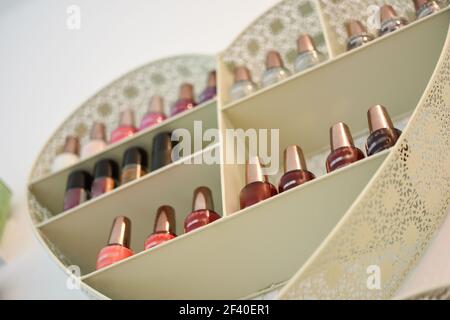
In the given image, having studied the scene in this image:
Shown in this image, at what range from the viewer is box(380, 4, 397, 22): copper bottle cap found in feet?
4.08

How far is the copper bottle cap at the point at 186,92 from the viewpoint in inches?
55.8

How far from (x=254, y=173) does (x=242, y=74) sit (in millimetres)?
328

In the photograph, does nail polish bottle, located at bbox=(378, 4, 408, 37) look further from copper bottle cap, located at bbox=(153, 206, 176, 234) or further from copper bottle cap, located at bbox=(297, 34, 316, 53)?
copper bottle cap, located at bbox=(153, 206, 176, 234)

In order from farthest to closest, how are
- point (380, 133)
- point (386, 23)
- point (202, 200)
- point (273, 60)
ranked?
1. point (273, 60)
2. point (386, 23)
3. point (202, 200)
4. point (380, 133)

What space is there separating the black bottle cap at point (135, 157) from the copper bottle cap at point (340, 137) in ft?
1.38

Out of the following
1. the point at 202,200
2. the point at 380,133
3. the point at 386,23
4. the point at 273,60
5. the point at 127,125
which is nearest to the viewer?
the point at 380,133

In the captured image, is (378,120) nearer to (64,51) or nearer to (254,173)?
(254,173)

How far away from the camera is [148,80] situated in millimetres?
1561

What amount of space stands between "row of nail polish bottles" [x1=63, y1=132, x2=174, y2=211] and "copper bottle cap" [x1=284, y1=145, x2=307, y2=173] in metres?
0.27

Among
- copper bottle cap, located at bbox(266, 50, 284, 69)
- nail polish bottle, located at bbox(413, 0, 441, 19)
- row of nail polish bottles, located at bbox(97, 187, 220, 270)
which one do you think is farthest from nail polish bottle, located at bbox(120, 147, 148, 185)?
nail polish bottle, located at bbox(413, 0, 441, 19)

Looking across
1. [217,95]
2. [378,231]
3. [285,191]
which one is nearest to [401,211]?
[378,231]

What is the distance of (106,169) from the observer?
1318mm

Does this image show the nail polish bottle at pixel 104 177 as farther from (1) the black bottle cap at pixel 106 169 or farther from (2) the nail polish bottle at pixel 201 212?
(2) the nail polish bottle at pixel 201 212

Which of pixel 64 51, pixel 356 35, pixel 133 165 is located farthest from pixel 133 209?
pixel 64 51
